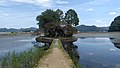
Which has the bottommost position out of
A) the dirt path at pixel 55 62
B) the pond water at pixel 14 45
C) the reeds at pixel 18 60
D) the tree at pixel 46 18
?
the pond water at pixel 14 45

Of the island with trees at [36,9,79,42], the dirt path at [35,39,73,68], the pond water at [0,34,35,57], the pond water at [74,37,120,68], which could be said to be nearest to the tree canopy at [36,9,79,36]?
the island with trees at [36,9,79,42]

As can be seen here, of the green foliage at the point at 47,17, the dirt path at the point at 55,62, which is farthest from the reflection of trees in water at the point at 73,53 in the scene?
the green foliage at the point at 47,17

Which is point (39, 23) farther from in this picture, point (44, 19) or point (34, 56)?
point (34, 56)

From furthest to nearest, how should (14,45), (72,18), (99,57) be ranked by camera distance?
1. (72,18)
2. (14,45)
3. (99,57)

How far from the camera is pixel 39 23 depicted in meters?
81.2

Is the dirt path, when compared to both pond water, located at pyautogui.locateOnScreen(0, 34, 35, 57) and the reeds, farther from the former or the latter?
pond water, located at pyautogui.locateOnScreen(0, 34, 35, 57)

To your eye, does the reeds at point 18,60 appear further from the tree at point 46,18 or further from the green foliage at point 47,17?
the green foliage at point 47,17

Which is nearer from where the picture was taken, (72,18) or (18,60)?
(18,60)

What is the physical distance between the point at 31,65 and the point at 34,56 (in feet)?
8.63

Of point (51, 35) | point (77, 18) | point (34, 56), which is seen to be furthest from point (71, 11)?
point (34, 56)

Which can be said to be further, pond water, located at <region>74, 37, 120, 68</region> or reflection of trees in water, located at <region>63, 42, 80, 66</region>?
reflection of trees in water, located at <region>63, 42, 80, 66</region>

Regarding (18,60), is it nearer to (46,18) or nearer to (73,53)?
(73,53)

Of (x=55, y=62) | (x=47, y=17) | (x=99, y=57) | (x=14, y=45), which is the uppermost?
(x=47, y=17)

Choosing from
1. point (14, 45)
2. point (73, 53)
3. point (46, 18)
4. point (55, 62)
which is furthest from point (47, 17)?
point (55, 62)
